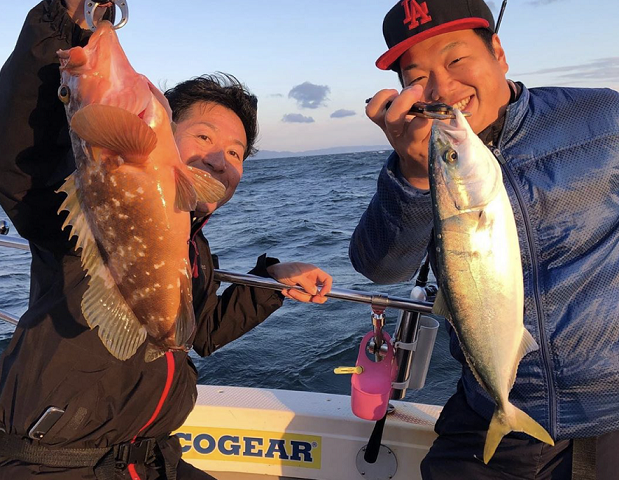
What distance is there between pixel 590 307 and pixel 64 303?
216cm

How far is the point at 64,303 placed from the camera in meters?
2.12

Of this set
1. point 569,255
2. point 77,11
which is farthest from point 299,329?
point 77,11

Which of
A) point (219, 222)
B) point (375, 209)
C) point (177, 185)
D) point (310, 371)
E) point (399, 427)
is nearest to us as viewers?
point (177, 185)

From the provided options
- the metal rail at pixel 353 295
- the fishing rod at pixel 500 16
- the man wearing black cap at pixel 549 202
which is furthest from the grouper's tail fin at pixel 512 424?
the fishing rod at pixel 500 16

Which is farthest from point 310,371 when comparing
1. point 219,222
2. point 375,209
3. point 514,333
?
point 219,222

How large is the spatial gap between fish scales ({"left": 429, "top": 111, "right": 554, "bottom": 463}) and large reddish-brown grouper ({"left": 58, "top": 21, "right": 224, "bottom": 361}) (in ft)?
2.53

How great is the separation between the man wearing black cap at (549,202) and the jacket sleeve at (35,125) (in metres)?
1.21

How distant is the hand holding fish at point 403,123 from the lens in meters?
1.82

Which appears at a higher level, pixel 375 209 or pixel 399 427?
pixel 375 209

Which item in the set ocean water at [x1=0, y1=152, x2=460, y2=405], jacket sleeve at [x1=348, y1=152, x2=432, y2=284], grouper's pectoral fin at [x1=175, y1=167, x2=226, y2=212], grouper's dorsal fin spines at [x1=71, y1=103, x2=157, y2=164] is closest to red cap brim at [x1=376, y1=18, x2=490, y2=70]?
jacket sleeve at [x1=348, y1=152, x2=432, y2=284]

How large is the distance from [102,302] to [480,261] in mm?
1279

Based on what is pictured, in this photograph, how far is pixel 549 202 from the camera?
2113 mm

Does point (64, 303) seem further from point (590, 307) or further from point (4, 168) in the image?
point (590, 307)

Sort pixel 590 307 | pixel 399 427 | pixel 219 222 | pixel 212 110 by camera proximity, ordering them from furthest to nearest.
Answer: pixel 219 222
pixel 399 427
pixel 212 110
pixel 590 307
